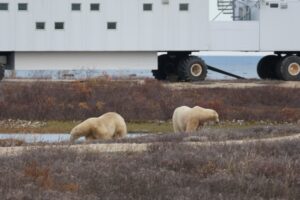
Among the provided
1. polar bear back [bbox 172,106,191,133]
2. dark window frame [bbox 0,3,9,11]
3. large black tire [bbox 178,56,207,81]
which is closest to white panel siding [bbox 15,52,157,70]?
large black tire [bbox 178,56,207,81]

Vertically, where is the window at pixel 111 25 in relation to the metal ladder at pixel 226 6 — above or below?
below

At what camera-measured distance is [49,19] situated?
124ft

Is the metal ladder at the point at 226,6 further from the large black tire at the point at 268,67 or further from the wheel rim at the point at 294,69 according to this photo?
the wheel rim at the point at 294,69

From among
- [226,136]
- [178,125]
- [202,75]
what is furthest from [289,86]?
[226,136]

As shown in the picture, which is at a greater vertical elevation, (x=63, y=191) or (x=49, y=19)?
(x=49, y=19)

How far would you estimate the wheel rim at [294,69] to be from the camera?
3972 centimetres

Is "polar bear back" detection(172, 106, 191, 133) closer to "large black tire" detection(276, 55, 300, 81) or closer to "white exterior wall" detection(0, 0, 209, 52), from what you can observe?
"white exterior wall" detection(0, 0, 209, 52)

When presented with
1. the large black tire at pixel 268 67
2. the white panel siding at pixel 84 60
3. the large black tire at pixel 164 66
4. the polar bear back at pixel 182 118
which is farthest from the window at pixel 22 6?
the polar bear back at pixel 182 118

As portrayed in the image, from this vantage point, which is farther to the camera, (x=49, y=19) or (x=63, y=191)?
(x=49, y=19)

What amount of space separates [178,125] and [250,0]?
1987 cm

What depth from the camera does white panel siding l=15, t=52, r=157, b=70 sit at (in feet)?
123

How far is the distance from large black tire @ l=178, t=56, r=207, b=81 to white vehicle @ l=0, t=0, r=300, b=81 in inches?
1.9

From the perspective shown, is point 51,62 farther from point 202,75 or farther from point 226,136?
point 226,136

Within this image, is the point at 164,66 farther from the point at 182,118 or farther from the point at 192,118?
the point at 192,118
